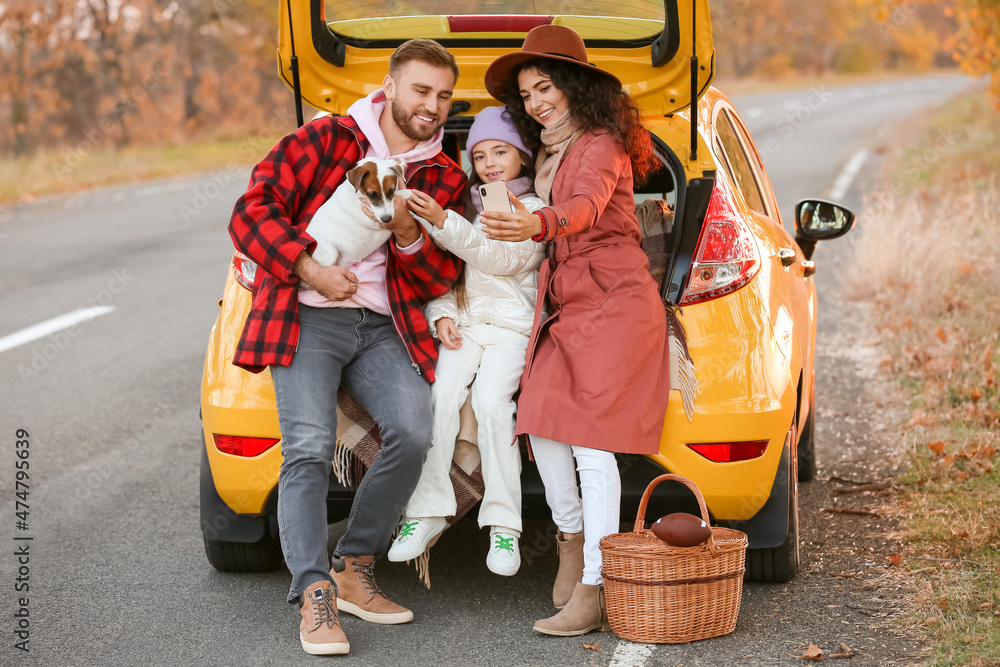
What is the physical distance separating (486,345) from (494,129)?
742 millimetres

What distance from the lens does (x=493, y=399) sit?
12.1 ft

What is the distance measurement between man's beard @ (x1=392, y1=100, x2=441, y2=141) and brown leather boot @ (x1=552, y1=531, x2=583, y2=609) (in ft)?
4.65

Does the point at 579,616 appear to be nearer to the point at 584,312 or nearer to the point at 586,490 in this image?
the point at 586,490

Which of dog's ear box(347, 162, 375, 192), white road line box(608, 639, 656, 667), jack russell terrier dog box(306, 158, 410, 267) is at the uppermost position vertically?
dog's ear box(347, 162, 375, 192)

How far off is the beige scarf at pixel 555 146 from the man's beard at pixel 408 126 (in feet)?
1.31

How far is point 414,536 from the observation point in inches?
148

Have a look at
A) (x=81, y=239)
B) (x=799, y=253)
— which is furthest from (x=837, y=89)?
(x=799, y=253)

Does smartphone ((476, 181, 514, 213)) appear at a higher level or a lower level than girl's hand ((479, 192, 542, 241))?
higher

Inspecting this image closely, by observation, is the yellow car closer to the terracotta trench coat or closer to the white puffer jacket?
the terracotta trench coat

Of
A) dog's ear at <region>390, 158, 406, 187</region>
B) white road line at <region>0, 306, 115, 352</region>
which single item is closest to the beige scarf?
dog's ear at <region>390, 158, 406, 187</region>

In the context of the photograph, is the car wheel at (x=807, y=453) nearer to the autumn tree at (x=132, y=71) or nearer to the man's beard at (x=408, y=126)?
the man's beard at (x=408, y=126)

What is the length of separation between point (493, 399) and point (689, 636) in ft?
3.11

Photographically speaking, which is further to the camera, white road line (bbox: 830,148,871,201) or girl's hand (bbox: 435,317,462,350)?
white road line (bbox: 830,148,871,201)

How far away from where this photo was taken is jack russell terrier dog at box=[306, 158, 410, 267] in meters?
3.69
